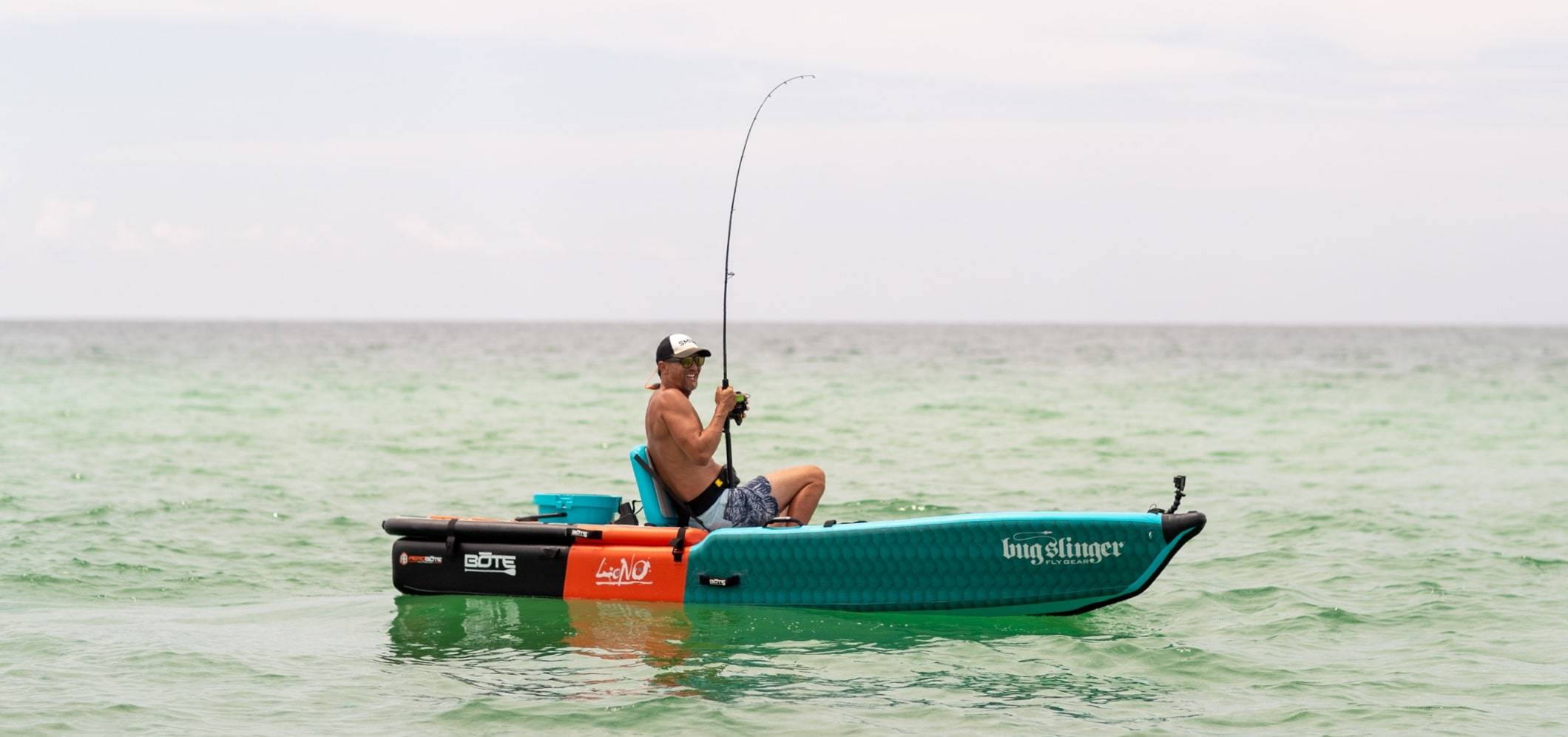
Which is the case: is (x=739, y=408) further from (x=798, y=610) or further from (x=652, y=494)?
(x=798, y=610)

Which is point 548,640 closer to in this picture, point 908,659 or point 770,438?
point 908,659

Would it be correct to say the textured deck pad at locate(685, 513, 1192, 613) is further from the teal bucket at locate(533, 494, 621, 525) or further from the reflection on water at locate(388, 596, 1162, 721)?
the teal bucket at locate(533, 494, 621, 525)

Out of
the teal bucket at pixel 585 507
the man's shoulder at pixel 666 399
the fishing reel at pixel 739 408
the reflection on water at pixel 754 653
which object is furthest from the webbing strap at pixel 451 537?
the fishing reel at pixel 739 408

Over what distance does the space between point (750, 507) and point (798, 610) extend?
667 millimetres

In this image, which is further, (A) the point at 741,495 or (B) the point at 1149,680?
(A) the point at 741,495

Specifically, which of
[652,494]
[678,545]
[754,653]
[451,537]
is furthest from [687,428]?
[451,537]

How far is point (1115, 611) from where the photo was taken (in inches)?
347

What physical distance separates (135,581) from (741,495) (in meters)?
4.49

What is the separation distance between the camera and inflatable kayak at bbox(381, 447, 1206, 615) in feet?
25.7

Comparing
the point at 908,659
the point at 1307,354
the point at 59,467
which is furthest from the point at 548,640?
the point at 1307,354

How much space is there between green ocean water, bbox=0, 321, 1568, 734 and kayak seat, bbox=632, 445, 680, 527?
2.05 feet

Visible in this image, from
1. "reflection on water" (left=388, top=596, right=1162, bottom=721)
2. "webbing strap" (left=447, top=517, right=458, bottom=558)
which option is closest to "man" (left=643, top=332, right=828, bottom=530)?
"reflection on water" (left=388, top=596, right=1162, bottom=721)

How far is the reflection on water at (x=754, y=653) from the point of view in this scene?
6812 mm

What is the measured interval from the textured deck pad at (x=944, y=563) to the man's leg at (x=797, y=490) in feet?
1.30
